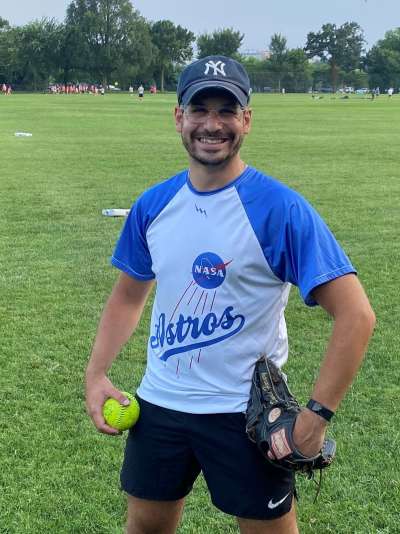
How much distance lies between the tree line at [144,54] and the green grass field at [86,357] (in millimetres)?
90336

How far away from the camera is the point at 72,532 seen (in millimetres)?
3225

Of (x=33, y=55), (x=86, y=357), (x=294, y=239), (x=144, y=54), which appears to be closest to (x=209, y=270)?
(x=294, y=239)

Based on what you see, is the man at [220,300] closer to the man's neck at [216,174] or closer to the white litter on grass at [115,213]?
the man's neck at [216,174]

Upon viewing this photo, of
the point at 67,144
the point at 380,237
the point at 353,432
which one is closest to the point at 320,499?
the point at 353,432

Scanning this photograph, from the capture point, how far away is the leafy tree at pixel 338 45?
134m

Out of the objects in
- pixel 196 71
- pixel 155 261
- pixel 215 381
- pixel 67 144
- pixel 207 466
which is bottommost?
pixel 67 144

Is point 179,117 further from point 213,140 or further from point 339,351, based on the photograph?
point 339,351

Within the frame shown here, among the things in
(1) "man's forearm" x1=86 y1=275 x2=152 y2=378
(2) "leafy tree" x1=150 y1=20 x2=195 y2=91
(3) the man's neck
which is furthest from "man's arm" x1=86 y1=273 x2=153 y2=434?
(2) "leafy tree" x1=150 y1=20 x2=195 y2=91

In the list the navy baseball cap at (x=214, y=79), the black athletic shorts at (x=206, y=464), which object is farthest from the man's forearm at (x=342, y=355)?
the navy baseball cap at (x=214, y=79)

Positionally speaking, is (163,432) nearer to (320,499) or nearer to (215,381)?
(215,381)

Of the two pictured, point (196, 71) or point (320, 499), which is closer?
point (196, 71)

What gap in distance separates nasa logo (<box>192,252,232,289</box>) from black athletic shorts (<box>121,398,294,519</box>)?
1.47 ft

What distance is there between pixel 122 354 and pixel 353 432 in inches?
76.5

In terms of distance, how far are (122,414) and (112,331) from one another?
35 cm
